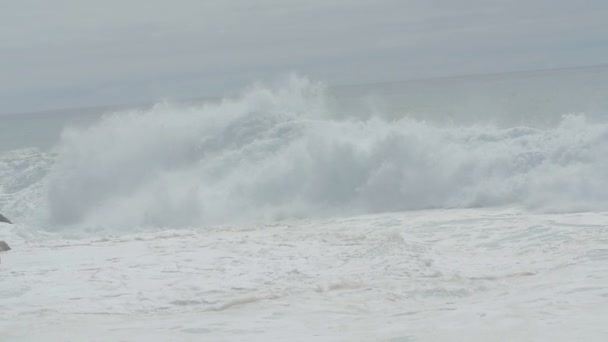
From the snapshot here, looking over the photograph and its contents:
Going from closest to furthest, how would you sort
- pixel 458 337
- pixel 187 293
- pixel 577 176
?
1. pixel 458 337
2. pixel 187 293
3. pixel 577 176

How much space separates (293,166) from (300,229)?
4.69 m

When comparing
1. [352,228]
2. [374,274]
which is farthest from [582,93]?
[374,274]

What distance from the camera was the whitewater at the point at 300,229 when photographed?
8.30 metres

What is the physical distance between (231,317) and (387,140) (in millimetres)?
10445

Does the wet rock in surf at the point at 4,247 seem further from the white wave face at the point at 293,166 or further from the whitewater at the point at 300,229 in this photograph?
the white wave face at the point at 293,166

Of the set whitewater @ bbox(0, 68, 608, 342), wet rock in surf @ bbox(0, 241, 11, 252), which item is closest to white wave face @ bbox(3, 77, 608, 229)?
whitewater @ bbox(0, 68, 608, 342)

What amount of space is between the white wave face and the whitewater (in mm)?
46

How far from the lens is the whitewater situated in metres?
8.30

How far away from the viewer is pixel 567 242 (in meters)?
11.0

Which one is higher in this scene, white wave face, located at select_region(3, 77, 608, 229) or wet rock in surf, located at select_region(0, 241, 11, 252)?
white wave face, located at select_region(3, 77, 608, 229)

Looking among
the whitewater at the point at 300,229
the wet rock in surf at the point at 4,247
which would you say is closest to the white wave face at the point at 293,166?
the whitewater at the point at 300,229

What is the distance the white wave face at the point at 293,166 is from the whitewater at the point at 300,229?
0.05m

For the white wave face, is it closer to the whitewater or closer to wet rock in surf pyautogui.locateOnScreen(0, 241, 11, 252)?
the whitewater

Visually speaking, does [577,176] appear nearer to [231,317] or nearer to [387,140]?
[387,140]
